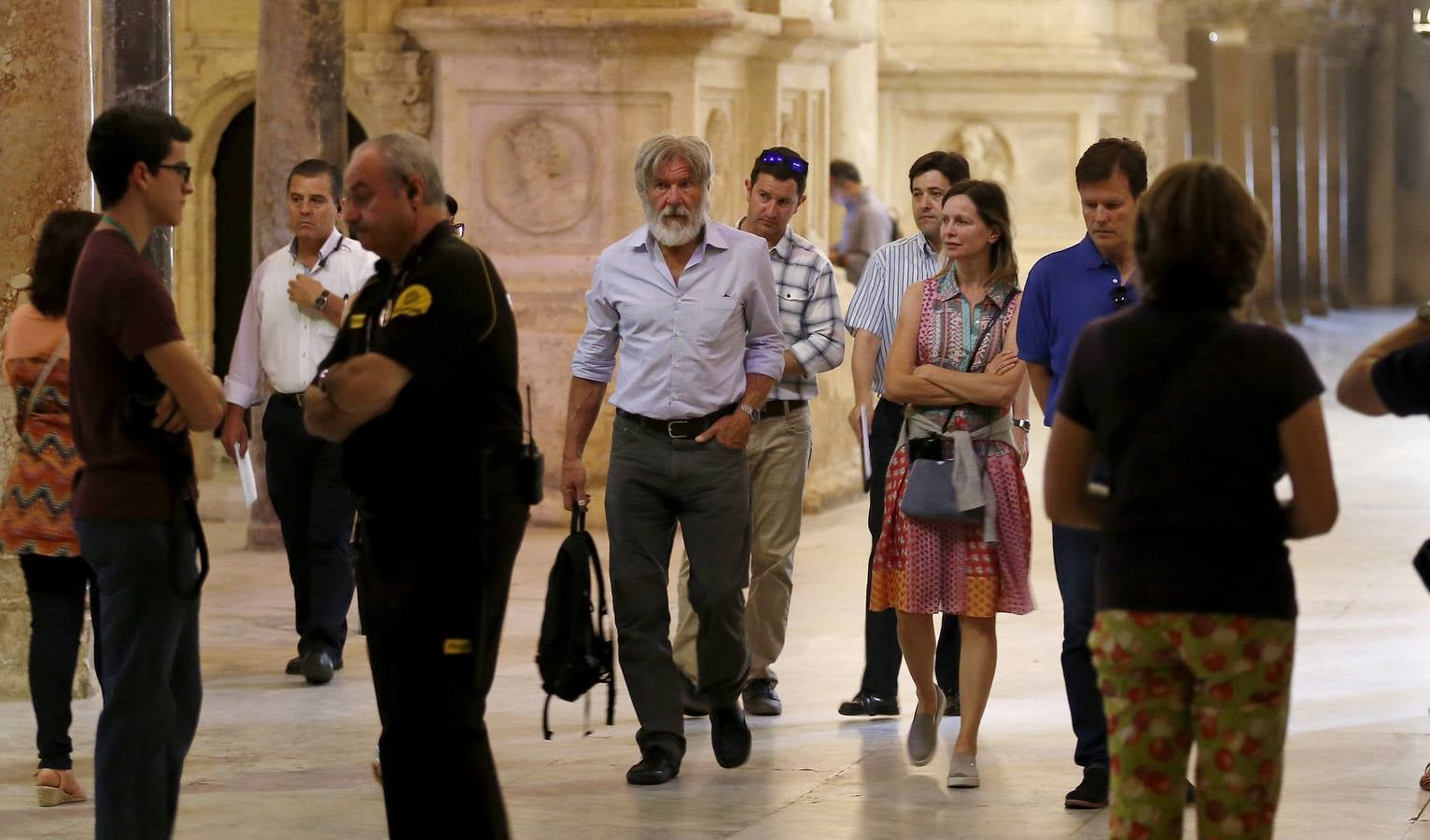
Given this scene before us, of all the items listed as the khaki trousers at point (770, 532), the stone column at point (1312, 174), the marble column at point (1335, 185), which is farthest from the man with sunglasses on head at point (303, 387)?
the marble column at point (1335, 185)

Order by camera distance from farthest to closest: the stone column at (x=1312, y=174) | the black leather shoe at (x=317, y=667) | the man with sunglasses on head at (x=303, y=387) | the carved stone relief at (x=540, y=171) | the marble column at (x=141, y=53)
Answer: the stone column at (x=1312, y=174), the carved stone relief at (x=540, y=171), the marble column at (x=141, y=53), the man with sunglasses on head at (x=303, y=387), the black leather shoe at (x=317, y=667)

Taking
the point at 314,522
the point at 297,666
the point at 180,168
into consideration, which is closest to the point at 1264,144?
the point at 314,522

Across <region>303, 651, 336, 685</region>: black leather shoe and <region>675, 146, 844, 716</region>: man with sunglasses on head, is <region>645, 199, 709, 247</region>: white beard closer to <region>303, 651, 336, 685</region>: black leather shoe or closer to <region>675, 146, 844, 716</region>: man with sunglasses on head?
<region>675, 146, 844, 716</region>: man with sunglasses on head

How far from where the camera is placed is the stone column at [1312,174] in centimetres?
3306

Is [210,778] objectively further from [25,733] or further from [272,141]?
[272,141]

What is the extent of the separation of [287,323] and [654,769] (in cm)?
262

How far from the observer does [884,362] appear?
Result: 789cm

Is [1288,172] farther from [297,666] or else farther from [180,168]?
[180,168]

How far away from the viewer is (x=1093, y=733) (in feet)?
20.8

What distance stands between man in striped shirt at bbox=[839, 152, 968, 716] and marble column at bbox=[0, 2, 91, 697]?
8.50ft

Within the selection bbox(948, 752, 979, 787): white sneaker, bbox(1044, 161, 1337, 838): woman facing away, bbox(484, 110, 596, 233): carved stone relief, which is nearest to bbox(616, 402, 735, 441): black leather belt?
bbox(948, 752, 979, 787): white sneaker

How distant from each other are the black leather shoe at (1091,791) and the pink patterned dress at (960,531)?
575 millimetres

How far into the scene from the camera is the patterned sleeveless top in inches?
269

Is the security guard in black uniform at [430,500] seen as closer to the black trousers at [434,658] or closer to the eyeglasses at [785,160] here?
the black trousers at [434,658]
